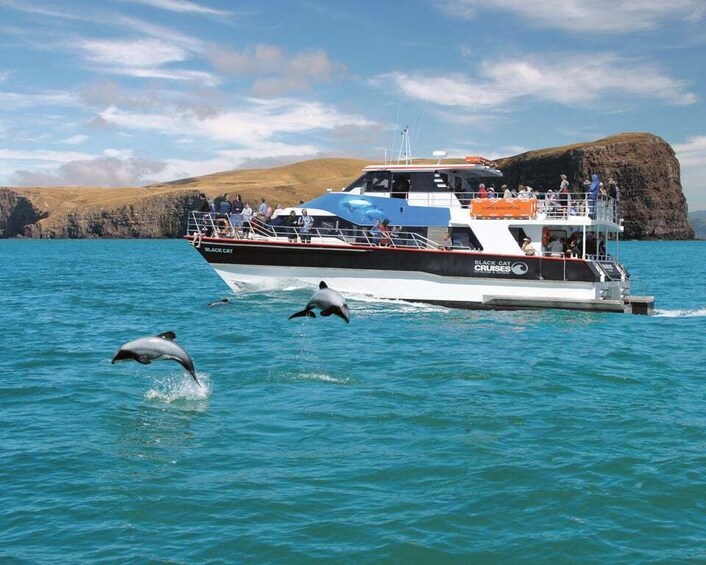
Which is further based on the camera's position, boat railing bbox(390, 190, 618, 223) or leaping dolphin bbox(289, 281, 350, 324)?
boat railing bbox(390, 190, 618, 223)

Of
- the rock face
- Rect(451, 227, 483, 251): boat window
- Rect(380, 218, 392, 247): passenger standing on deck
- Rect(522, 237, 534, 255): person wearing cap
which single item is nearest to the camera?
Rect(522, 237, 534, 255): person wearing cap

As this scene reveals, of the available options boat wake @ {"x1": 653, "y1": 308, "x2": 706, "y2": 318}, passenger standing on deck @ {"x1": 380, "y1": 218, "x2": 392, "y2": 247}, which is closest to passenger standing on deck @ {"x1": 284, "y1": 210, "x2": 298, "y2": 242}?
passenger standing on deck @ {"x1": 380, "y1": 218, "x2": 392, "y2": 247}

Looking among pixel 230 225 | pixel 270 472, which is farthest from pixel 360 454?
pixel 230 225

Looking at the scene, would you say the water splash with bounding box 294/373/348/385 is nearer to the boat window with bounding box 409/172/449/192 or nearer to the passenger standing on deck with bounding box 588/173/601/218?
the boat window with bounding box 409/172/449/192

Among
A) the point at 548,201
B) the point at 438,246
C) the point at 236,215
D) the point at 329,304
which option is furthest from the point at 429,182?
the point at 329,304

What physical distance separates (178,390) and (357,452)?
16.1 feet

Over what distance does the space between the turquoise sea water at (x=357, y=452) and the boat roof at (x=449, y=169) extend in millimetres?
10298

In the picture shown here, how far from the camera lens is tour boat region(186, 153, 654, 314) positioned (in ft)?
90.4

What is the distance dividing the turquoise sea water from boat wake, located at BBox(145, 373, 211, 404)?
7 centimetres

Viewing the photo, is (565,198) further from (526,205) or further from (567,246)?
(567,246)

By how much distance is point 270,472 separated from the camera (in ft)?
32.6

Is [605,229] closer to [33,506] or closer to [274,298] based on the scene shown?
[274,298]

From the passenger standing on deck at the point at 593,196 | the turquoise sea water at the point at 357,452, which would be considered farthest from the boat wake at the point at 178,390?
the passenger standing on deck at the point at 593,196

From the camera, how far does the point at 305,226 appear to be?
29.1m
